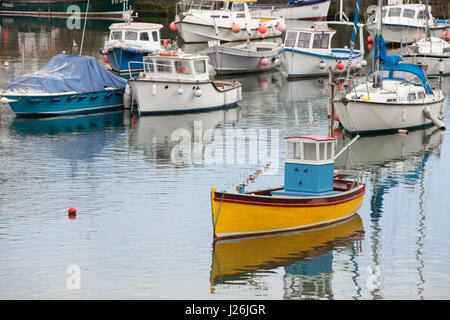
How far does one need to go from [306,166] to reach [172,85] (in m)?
19.0

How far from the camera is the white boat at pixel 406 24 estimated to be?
7219 cm

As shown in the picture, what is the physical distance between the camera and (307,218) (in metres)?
25.6

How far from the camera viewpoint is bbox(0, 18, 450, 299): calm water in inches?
876

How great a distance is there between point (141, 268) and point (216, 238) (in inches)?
112

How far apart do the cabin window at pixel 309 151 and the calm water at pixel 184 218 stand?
7.15 feet

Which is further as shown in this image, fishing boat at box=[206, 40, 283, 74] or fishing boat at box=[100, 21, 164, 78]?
fishing boat at box=[206, 40, 283, 74]

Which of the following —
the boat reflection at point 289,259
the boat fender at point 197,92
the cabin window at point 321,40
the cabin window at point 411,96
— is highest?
the cabin window at point 321,40

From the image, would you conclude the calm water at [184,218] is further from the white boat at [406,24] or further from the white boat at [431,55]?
the white boat at [406,24]

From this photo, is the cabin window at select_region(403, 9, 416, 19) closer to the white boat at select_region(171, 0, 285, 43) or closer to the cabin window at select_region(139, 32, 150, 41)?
the white boat at select_region(171, 0, 285, 43)

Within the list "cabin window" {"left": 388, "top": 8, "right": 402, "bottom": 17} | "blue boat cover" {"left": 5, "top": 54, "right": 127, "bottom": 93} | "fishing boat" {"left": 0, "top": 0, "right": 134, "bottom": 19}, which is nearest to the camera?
"blue boat cover" {"left": 5, "top": 54, "right": 127, "bottom": 93}

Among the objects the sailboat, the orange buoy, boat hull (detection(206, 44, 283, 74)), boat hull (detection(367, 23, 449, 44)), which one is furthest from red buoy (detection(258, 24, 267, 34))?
the sailboat

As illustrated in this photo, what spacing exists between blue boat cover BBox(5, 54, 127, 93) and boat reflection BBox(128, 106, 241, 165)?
2477mm

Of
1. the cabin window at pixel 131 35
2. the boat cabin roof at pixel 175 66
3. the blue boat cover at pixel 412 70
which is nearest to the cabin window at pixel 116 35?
the cabin window at pixel 131 35
